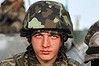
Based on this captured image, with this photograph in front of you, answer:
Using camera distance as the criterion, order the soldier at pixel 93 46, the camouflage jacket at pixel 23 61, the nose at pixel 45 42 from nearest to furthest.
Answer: the nose at pixel 45 42 → the soldier at pixel 93 46 → the camouflage jacket at pixel 23 61

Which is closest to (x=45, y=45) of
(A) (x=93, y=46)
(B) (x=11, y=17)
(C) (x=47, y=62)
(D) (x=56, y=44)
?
(D) (x=56, y=44)

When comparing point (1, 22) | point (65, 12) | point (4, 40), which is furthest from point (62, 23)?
point (1, 22)

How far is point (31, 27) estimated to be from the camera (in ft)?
13.5

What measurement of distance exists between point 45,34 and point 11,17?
15.4 feet

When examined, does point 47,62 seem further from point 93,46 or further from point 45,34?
point 93,46

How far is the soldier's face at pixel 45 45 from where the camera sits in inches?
159

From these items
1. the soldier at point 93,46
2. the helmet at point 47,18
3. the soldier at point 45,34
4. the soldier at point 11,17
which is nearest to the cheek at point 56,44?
the soldier at point 45,34

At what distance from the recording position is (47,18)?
416cm

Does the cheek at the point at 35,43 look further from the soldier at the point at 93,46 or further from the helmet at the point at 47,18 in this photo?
the soldier at the point at 93,46

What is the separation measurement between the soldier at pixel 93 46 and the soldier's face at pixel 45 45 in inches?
10.7

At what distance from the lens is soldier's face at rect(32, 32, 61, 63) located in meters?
4.03

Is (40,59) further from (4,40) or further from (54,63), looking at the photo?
(4,40)

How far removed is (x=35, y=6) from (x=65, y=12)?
268 millimetres

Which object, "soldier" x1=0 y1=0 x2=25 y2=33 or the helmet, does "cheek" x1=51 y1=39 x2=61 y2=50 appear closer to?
the helmet
